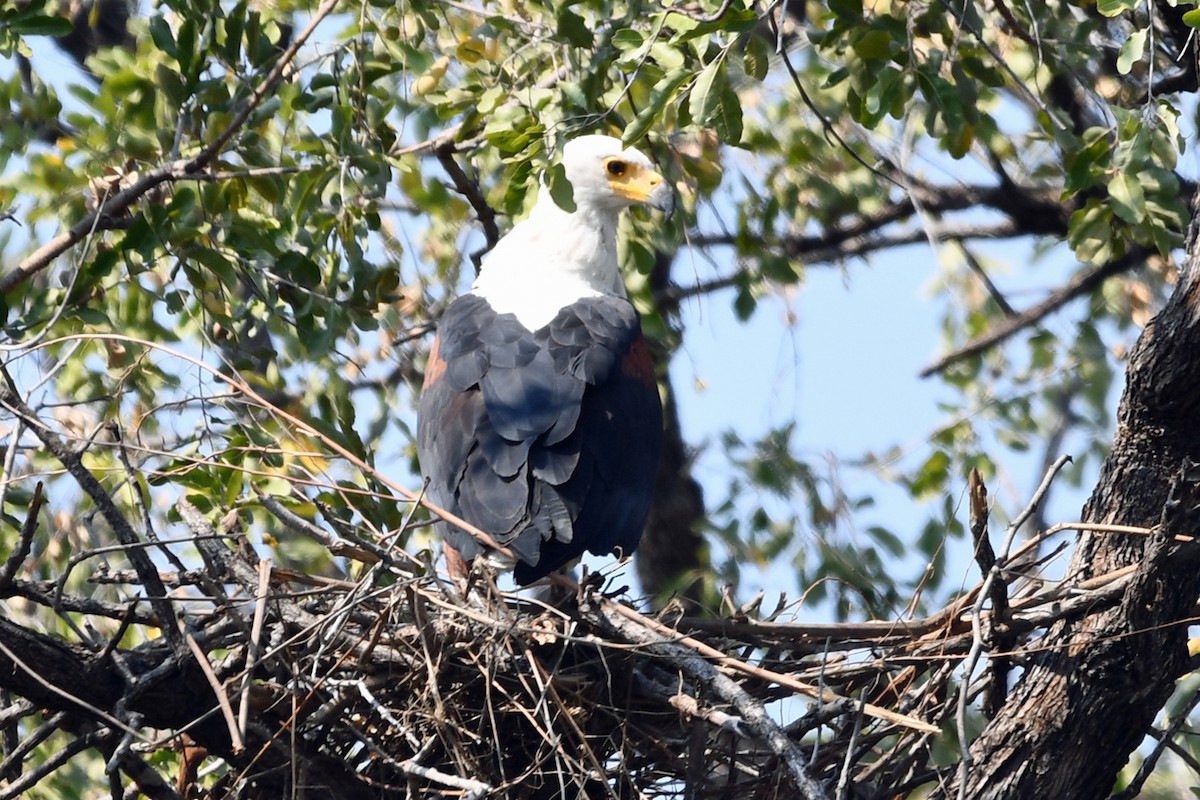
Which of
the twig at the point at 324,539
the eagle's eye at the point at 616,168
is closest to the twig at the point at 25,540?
the twig at the point at 324,539

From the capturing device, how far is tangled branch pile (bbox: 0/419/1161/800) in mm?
3738

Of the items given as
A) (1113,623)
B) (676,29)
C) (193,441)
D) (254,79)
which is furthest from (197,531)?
(1113,623)

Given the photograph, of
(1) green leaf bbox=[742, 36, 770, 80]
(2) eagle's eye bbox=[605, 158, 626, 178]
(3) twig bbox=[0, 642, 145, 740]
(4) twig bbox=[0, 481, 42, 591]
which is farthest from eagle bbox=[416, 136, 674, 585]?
(4) twig bbox=[0, 481, 42, 591]

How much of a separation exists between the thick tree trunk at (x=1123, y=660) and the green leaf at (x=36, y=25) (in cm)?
320

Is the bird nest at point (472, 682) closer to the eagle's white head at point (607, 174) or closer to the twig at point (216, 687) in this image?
the twig at point (216, 687)

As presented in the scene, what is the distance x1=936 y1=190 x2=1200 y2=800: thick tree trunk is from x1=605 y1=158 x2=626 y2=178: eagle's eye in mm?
2555

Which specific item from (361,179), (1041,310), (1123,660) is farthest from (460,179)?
(1041,310)

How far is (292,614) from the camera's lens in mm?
4047

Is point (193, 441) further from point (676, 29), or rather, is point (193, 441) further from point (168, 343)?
point (676, 29)

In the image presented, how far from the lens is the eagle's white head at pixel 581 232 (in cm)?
559

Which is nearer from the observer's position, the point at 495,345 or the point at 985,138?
the point at 495,345

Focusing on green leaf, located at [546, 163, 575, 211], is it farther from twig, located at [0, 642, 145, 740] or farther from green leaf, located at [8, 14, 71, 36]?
twig, located at [0, 642, 145, 740]

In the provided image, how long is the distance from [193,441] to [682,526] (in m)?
3.15

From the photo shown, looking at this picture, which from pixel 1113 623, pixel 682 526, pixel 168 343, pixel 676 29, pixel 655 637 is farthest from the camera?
pixel 682 526
